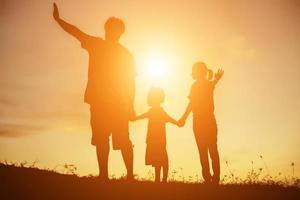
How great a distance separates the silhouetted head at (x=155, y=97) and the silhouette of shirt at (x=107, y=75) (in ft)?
8.76

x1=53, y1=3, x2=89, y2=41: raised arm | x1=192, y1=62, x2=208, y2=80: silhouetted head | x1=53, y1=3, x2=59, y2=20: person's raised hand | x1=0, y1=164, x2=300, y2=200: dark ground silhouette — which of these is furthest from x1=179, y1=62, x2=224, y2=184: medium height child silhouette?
x1=53, y1=3, x2=59, y2=20: person's raised hand

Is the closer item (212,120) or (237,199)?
(237,199)

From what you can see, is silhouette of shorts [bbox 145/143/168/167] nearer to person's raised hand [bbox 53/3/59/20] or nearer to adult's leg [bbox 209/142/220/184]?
adult's leg [bbox 209/142/220/184]

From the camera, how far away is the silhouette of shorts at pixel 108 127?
10062 mm

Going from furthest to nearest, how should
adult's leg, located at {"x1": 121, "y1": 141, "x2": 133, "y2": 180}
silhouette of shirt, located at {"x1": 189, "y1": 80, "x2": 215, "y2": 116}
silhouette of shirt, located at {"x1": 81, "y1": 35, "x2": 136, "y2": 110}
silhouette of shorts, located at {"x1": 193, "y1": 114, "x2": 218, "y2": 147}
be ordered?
1. silhouette of shirt, located at {"x1": 189, "y1": 80, "x2": 215, "y2": 116}
2. silhouette of shorts, located at {"x1": 193, "y1": 114, "x2": 218, "y2": 147}
3. adult's leg, located at {"x1": 121, "y1": 141, "x2": 133, "y2": 180}
4. silhouette of shirt, located at {"x1": 81, "y1": 35, "x2": 136, "y2": 110}

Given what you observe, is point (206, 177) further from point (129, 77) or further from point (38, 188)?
point (38, 188)

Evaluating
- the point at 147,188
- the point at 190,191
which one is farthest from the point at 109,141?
the point at 190,191

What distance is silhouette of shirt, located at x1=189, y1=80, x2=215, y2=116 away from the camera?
39.8 ft

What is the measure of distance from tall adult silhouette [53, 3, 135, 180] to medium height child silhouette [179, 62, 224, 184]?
2239 mm

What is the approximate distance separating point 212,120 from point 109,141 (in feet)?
10.0

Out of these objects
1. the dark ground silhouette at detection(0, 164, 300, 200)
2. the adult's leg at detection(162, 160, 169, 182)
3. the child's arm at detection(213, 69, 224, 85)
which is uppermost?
the child's arm at detection(213, 69, 224, 85)

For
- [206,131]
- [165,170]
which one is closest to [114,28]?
[206,131]

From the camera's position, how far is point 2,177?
11.0 metres

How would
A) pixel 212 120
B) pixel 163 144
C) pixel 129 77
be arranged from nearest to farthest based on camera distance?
pixel 129 77 → pixel 212 120 → pixel 163 144
